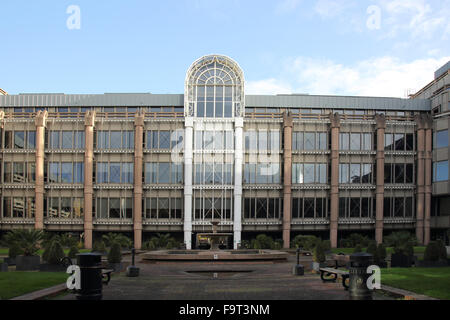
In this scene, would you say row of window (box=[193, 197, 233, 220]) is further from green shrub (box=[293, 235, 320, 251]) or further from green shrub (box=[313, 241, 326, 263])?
green shrub (box=[313, 241, 326, 263])

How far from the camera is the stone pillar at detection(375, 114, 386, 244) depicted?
2077 inches

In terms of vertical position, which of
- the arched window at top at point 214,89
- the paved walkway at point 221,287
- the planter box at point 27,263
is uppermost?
the arched window at top at point 214,89

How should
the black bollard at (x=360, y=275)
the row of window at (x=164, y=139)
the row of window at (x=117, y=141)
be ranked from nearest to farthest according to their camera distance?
the black bollard at (x=360, y=275)
the row of window at (x=164, y=139)
the row of window at (x=117, y=141)

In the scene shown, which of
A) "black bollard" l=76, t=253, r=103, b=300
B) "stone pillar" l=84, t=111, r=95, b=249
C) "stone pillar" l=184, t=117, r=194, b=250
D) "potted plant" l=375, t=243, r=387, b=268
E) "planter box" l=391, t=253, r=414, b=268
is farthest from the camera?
"stone pillar" l=184, t=117, r=194, b=250

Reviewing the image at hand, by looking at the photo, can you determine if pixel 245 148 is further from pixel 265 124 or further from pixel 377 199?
pixel 377 199

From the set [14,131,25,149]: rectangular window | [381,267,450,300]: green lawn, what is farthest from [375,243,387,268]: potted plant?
[14,131,25,149]: rectangular window

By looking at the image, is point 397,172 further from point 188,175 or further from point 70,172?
point 70,172

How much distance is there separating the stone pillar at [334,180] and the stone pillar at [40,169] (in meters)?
34.7

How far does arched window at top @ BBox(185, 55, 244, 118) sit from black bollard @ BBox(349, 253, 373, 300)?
40.7 meters

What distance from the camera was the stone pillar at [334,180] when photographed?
172ft

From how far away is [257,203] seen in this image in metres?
53.4

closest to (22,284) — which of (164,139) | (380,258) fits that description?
(380,258)

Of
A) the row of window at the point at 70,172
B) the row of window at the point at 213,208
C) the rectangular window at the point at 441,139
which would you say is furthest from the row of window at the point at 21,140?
the rectangular window at the point at 441,139

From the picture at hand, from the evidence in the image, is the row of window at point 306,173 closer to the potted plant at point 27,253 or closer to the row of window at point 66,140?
the row of window at point 66,140
